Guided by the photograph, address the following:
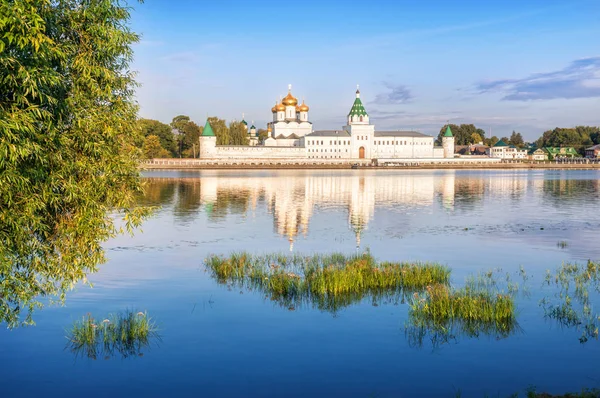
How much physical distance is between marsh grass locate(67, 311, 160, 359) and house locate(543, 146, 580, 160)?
132707 millimetres

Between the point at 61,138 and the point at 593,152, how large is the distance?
452 ft

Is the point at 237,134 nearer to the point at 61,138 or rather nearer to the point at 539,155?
the point at 539,155

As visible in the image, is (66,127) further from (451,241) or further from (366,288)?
(451,241)

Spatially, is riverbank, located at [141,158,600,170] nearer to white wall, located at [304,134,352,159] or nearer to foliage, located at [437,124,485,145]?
white wall, located at [304,134,352,159]

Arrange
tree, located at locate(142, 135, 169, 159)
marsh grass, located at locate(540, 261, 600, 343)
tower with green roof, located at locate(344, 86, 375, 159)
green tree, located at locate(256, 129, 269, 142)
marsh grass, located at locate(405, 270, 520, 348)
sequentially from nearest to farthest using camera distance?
1. marsh grass, located at locate(405, 270, 520, 348)
2. marsh grass, located at locate(540, 261, 600, 343)
3. tree, located at locate(142, 135, 169, 159)
4. tower with green roof, located at locate(344, 86, 375, 159)
5. green tree, located at locate(256, 129, 269, 142)

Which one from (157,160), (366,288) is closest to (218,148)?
(157,160)

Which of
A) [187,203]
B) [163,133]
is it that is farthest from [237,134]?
[187,203]

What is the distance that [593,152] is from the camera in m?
128

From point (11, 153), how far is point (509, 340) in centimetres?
707

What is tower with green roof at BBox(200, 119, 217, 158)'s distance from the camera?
98.4 meters

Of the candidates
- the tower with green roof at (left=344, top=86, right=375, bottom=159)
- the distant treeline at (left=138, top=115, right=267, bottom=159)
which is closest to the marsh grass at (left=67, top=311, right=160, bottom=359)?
the distant treeline at (left=138, top=115, right=267, bottom=159)

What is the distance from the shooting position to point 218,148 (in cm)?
9912

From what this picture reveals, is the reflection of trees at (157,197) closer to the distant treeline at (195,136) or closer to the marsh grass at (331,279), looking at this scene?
the marsh grass at (331,279)

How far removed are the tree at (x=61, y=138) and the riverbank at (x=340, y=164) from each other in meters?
79.3
